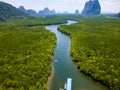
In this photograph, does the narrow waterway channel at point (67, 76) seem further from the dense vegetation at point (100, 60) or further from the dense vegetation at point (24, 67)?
the dense vegetation at point (24, 67)

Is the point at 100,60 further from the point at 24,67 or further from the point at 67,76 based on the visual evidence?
the point at 24,67

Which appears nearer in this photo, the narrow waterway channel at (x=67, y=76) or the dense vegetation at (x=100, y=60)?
the narrow waterway channel at (x=67, y=76)

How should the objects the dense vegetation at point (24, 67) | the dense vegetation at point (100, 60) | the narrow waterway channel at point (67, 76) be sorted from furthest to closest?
the dense vegetation at point (100, 60), the narrow waterway channel at point (67, 76), the dense vegetation at point (24, 67)

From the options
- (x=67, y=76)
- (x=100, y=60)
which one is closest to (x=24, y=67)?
(x=67, y=76)

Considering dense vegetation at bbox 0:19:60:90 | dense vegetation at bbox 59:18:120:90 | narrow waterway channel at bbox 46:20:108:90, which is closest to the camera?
dense vegetation at bbox 0:19:60:90

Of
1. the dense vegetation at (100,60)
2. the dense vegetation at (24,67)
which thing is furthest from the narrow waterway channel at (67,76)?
the dense vegetation at (24,67)

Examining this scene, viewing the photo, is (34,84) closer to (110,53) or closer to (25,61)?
(25,61)

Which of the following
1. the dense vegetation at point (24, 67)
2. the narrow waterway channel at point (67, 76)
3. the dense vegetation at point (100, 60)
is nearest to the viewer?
the dense vegetation at point (24, 67)

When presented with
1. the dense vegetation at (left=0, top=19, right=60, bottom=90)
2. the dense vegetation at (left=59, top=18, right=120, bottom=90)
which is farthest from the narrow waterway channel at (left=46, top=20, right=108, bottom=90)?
the dense vegetation at (left=0, top=19, right=60, bottom=90)

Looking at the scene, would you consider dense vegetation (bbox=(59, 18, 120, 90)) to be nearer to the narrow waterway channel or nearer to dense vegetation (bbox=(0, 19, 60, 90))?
the narrow waterway channel

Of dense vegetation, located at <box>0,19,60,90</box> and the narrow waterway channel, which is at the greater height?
dense vegetation, located at <box>0,19,60,90</box>

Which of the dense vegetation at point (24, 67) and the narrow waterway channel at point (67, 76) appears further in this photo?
the narrow waterway channel at point (67, 76)

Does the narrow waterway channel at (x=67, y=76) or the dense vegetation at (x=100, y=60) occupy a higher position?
the dense vegetation at (x=100, y=60)
